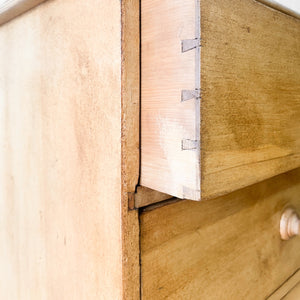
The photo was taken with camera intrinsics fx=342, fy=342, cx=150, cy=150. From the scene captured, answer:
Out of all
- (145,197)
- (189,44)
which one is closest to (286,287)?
(145,197)

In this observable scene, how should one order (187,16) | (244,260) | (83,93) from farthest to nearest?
(244,260)
(83,93)
(187,16)

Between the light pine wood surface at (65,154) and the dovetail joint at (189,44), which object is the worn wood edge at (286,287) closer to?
the light pine wood surface at (65,154)

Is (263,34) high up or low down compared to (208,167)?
up

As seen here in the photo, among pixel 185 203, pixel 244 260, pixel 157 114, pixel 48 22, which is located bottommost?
pixel 244 260

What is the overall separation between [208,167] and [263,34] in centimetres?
19

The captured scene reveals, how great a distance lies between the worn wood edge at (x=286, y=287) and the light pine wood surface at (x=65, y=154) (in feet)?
1.20

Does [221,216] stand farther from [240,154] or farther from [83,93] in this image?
[83,93]

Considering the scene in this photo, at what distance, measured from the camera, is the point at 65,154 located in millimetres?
469

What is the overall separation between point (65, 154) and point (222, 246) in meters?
0.27

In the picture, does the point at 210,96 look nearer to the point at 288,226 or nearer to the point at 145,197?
the point at 145,197


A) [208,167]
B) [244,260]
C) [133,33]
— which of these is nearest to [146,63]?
[133,33]

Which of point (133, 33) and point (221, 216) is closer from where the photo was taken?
point (133, 33)

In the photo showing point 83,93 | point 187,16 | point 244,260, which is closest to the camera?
point 187,16

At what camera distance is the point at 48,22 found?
0.49m
